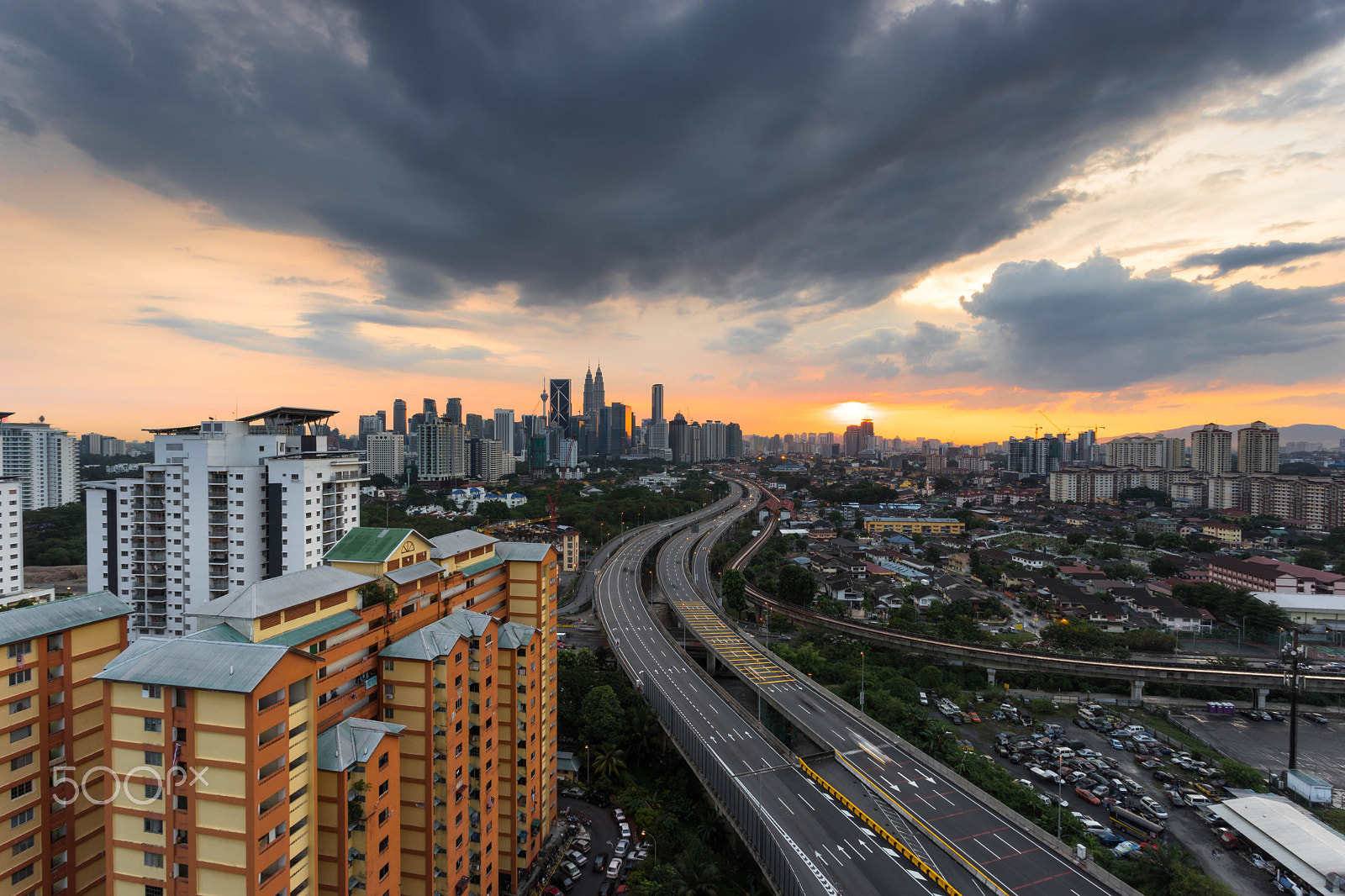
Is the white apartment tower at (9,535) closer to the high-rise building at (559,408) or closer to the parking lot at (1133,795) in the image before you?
the parking lot at (1133,795)

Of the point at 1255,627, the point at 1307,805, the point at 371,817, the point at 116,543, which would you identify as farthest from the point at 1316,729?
the point at 116,543

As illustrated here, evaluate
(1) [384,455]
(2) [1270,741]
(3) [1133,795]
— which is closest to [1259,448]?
(2) [1270,741]

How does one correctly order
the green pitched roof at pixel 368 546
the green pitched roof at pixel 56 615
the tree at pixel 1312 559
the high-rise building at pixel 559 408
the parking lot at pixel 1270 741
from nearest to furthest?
the green pitched roof at pixel 56 615 < the green pitched roof at pixel 368 546 < the parking lot at pixel 1270 741 < the tree at pixel 1312 559 < the high-rise building at pixel 559 408

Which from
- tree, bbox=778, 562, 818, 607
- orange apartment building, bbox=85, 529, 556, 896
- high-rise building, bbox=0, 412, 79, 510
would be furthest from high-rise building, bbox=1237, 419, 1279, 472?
high-rise building, bbox=0, 412, 79, 510

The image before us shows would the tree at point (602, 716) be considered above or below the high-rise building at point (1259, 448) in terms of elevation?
below

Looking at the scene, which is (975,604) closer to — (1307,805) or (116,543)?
(1307,805)

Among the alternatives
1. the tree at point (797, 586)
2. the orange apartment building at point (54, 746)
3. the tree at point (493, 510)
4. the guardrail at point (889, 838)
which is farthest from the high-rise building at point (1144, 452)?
the orange apartment building at point (54, 746)

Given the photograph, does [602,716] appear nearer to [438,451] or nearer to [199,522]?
[199,522]
